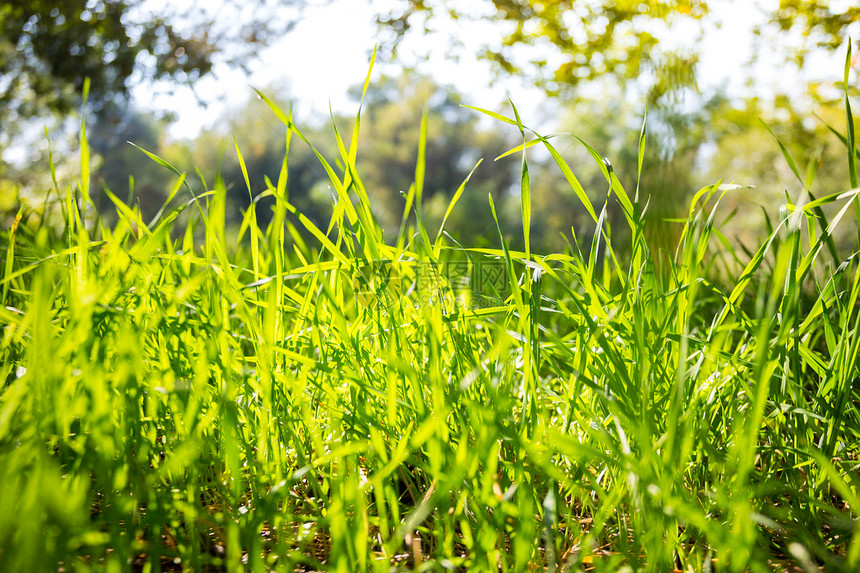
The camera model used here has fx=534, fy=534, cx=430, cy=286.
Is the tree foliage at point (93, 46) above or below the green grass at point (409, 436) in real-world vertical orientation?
above

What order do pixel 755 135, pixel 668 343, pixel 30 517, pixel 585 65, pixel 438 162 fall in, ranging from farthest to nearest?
pixel 438 162
pixel 755 135
pixel 585 65
pixel 668 343
pixel 30 517

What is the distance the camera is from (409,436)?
45 cm

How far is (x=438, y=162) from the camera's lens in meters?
13.6

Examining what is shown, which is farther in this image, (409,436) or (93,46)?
(93,46)

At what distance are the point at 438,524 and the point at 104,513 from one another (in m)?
0.23

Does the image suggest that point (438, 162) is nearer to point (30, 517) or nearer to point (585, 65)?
point (585, 65)

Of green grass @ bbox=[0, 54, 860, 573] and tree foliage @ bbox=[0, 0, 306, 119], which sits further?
tree foliage @ bbox=[0, 0, 306, 119]

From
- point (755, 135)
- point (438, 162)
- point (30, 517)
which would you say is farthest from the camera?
point (438, 162)

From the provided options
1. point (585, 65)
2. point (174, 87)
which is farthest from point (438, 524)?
point (174, 87)

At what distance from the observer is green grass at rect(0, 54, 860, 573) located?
317mm

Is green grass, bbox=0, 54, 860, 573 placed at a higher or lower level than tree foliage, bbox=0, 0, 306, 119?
lower

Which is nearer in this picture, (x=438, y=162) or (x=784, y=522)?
(x=784, y=522)

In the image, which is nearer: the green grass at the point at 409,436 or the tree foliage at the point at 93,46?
the green grass at the point at 409,436

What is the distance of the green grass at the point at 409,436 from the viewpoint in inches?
12.5
